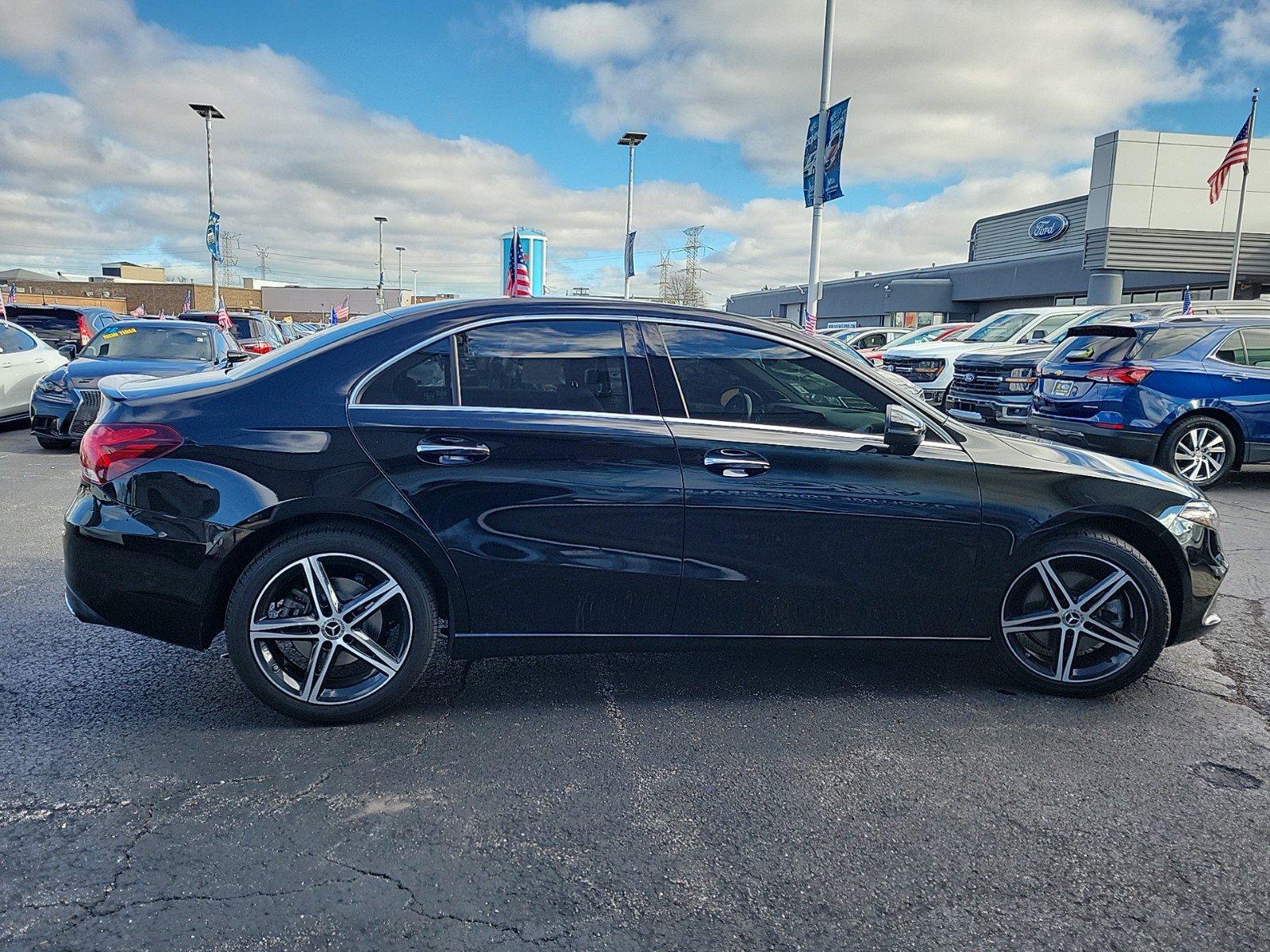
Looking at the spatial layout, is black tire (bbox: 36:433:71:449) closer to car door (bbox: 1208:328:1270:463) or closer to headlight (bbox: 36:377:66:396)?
headlight (bbox: 36:377:66:396)

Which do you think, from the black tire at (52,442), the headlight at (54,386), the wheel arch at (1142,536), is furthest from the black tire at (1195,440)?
the black tire at (52,442)

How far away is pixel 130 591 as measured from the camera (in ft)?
10.9

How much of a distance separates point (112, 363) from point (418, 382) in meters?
8.92

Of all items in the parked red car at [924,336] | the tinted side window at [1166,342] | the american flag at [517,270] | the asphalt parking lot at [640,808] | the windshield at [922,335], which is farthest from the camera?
the american flag at [517,270]

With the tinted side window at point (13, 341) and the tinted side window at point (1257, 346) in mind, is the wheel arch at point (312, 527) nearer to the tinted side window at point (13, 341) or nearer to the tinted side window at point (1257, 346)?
the tinted side window at point (1257, 346)

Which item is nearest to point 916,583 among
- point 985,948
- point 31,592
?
point 985,948

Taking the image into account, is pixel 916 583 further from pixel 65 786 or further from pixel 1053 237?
pixel 1053 237

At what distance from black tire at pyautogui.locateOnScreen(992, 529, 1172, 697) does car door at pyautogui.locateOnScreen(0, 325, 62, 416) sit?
39.7 feet

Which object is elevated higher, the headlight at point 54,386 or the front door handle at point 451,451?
the front door handle at point 451,451

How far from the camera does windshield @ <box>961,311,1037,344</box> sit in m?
16.4

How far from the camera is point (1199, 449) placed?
356 inches

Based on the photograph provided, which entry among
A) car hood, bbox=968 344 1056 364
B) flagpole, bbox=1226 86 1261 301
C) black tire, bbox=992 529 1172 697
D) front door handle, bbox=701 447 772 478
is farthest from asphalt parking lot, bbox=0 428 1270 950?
flagpole, bbox=1226 86 1261 301

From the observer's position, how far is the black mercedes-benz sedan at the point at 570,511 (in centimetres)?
331

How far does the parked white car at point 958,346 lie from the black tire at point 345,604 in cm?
1290
